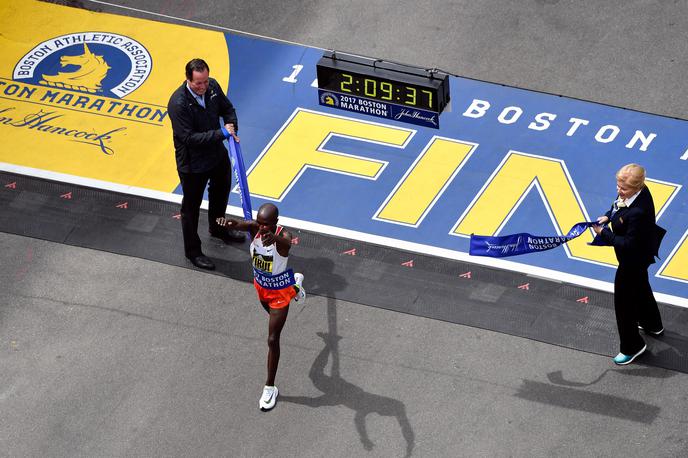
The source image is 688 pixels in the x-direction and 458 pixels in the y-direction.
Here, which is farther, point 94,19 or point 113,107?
point 94,19

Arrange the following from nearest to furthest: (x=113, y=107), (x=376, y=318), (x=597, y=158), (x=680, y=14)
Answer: (x=376, y=318) < (x=597, y=158) < (x=113, y=107) < (x=680, y=14)

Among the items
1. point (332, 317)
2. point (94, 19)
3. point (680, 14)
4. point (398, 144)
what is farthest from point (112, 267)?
point (680, 14)

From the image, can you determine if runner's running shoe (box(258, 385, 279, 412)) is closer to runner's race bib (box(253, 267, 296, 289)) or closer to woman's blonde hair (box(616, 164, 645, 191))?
runner's race bib (box(253, 267, 296, 289))

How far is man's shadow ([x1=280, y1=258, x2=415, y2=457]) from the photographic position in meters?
11.7

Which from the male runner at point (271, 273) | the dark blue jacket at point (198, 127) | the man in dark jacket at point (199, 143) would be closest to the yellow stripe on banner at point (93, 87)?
the man in dark jacket at point (199, 143)

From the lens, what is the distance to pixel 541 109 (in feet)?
51.9

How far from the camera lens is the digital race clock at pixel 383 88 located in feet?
Answer: 44.8

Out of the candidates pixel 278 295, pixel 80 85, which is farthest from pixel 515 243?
pixel 80 85

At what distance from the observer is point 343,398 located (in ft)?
39.6

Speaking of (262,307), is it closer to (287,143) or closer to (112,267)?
(112,267)

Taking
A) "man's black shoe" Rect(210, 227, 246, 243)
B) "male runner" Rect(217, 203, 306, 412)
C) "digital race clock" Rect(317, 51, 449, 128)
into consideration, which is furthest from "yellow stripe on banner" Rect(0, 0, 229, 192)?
"male runner" Rect(217, 203, 306, 412)

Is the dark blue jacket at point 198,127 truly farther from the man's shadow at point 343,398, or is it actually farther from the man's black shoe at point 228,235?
the man's shadow at point 343,398

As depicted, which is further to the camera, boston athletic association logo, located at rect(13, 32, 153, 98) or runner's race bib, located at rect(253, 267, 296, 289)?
boston athletic association logo, located at rect(13, 32, 153, 98)

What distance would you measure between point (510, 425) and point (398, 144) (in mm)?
4790
